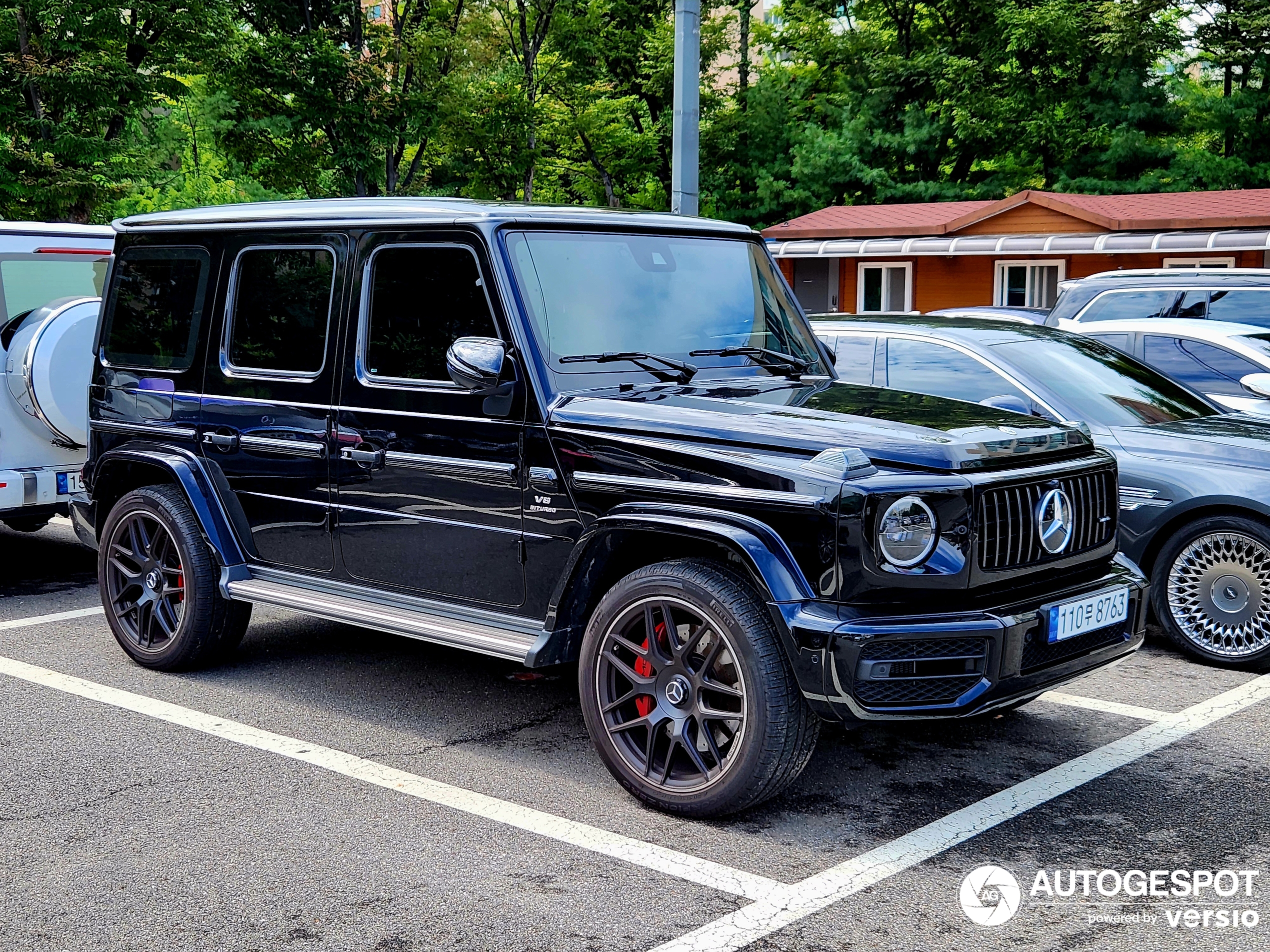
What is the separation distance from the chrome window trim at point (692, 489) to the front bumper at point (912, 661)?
328 mm

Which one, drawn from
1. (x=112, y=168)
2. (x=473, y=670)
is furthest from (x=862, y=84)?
(x=473, y=670)

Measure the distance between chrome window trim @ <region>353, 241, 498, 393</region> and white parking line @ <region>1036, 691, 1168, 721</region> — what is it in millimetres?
2823

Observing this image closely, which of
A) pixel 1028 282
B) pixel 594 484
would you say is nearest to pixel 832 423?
pixel 594 484

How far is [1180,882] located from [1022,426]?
160cm

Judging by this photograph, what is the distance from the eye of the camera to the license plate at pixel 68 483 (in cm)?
796

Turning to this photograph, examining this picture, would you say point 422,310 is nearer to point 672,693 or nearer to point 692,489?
point 692,489

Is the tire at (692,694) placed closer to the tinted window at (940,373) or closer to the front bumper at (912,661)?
the front bumper at (912,661)

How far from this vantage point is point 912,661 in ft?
13.4

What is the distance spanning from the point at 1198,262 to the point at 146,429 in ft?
77.6

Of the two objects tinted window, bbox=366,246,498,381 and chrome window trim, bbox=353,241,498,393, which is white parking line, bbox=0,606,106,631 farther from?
tinted window, bbox=366,246,498,381

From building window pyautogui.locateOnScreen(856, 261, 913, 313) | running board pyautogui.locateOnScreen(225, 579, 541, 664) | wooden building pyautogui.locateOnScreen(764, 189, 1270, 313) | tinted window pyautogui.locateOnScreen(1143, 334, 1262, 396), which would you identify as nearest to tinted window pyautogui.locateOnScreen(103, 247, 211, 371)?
running board pyautogui.locateOnScreen(225, 579, 541, 664)

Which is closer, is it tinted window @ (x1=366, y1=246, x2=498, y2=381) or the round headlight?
the round headlight

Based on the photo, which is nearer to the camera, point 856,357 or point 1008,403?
point 1008,403

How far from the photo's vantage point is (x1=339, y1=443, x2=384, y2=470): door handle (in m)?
5.37
